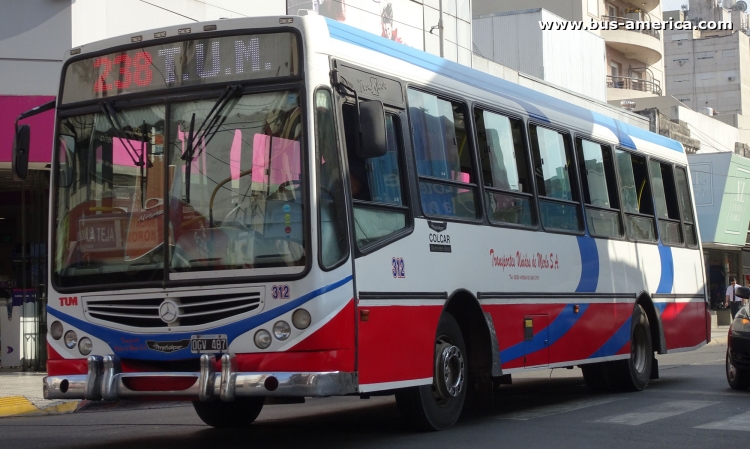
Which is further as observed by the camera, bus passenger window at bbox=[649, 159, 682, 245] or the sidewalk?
bus passenger window at bbox=[649, 159, 682, 245]

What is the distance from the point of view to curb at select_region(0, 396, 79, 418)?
12.7 m

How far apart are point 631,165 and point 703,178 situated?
93.8 ft

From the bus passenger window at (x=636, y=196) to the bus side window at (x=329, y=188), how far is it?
6.48 meters

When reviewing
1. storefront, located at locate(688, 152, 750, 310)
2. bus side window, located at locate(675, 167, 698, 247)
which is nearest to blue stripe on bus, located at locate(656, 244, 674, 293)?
bus side window, located at locate(675, 167, 698, 247)

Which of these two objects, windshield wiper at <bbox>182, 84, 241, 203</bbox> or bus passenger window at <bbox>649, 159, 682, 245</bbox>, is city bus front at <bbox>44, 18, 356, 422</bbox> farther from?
bus passenger window at <bbox>649, 159, 682, 245</bbox>

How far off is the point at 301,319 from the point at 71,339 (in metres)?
1.95

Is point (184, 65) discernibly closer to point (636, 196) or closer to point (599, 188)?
point (599, 188)

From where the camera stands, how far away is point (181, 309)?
7.59 m

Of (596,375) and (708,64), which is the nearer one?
(596,375)

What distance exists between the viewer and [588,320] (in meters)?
11.9

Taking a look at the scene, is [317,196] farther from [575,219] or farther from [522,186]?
[575,219]

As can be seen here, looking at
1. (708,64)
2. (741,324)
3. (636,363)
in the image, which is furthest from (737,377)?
(708,64)

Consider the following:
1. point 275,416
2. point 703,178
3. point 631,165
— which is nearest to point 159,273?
point 275,416

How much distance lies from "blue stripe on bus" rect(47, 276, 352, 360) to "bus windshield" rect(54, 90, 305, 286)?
0.26 m
